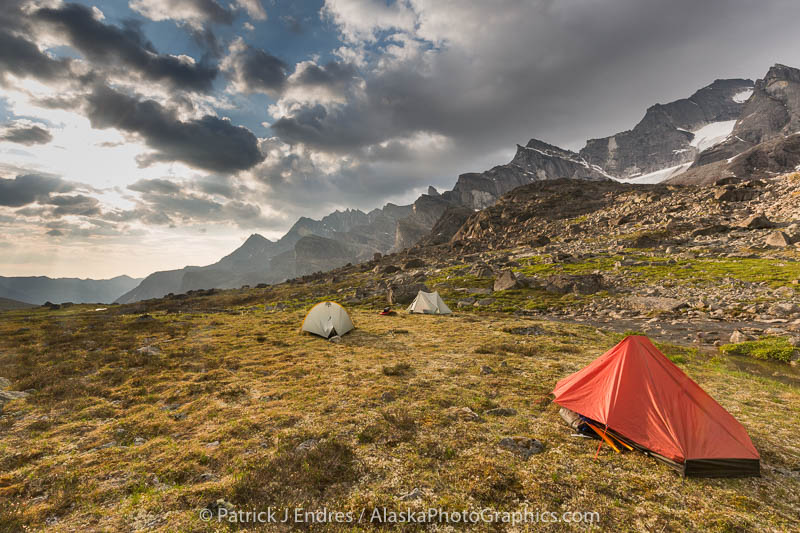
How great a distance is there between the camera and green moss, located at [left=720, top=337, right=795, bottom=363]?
1566 centimetres

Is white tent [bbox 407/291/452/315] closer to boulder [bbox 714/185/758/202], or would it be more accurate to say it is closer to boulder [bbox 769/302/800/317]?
boulder [bbox 769/302/800/317]

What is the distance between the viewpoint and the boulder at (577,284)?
1395 inches

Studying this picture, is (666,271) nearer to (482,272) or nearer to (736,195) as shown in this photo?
(482,272)

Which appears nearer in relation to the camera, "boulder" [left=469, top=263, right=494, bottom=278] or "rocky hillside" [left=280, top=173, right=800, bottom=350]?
"rocky hillside" [left=280, top=173, right=800, bottom=350]

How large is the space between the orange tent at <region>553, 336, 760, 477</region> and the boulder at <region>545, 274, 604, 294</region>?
29.8 m

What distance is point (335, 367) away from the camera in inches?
630

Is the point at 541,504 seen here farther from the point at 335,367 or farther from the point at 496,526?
the point at 335,367

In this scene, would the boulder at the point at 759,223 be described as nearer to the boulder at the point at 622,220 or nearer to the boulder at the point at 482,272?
the boulder at the point at 622,220

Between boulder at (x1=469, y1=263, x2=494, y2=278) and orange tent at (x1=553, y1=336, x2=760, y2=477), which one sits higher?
boulder at (x1=469, y1=263, x2=494, y2=278)

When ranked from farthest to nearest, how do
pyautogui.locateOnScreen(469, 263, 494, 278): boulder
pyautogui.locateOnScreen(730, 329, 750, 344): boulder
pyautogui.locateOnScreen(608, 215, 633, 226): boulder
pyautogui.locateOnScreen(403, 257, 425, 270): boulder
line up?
pyautogui.locateOnScreen(403, 257, 425, 270): boulder → pyautogui.locateOnScreen(608, 215, 633, 226): boulder → pyautogui.locateOnScreen(469, 263, 494, 278): boulder → pyautogui.locateOnScreen(730, 329, 750, 344): boulder

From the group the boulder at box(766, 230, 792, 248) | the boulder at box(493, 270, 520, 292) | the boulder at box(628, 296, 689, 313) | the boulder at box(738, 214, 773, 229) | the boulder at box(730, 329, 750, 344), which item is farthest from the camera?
the boulder at box(738, 214, 773, 229)

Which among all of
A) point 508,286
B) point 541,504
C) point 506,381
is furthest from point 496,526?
point 508,286

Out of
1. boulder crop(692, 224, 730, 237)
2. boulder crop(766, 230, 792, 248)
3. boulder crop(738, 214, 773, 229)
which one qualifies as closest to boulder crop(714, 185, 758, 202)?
boulder crop(692, 224, 730, 237)

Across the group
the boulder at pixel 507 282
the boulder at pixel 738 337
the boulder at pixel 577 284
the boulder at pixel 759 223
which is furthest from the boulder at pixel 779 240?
the boulder at pixel 738 337
